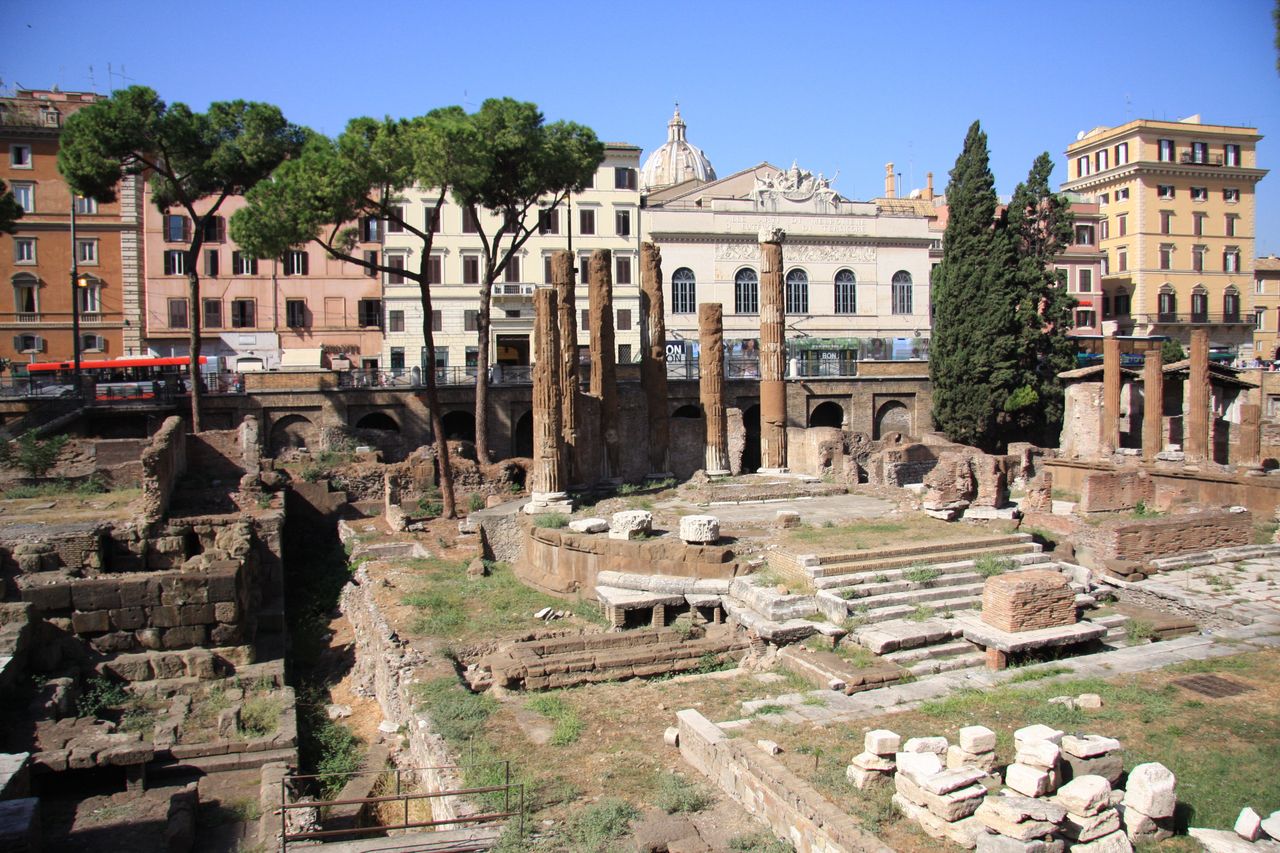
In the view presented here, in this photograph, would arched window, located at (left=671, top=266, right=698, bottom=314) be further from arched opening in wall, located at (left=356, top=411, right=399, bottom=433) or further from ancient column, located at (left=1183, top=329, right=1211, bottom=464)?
ancient column, located at (left=1183, top=329, right=1211, bottom=464)

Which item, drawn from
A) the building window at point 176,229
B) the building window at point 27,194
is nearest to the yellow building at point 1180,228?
the building window at point 176,229

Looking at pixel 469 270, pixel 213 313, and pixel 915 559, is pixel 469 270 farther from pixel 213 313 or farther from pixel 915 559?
pixel 915 559

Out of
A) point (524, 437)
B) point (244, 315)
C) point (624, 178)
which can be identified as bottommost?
point (524, 437)

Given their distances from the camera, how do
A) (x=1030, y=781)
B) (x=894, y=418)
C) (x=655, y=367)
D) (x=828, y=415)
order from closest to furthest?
(x=1030, y=781), (x=655, y=367), (x=828, y=415), (x=894, y=418)

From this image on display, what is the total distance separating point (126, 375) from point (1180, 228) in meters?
50.5

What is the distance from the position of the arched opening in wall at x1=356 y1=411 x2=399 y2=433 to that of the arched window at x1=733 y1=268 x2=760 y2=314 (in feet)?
54.9

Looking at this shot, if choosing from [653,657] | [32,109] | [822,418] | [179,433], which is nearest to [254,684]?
[653,657]

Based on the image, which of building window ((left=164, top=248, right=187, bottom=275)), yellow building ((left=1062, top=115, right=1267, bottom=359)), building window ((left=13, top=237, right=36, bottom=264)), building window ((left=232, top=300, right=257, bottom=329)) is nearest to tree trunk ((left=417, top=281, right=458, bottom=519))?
building window ((left=232, top=300, right=257, bottom=329))

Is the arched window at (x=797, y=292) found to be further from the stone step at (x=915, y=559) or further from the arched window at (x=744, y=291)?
the stone step at (x=915, y=559)

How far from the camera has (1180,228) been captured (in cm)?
5100

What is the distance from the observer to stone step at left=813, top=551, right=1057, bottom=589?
14680 millimetres

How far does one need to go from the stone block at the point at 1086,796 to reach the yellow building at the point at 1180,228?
157ft

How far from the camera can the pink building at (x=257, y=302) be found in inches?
1603

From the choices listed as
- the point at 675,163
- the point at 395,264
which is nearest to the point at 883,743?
the point at 395,264
